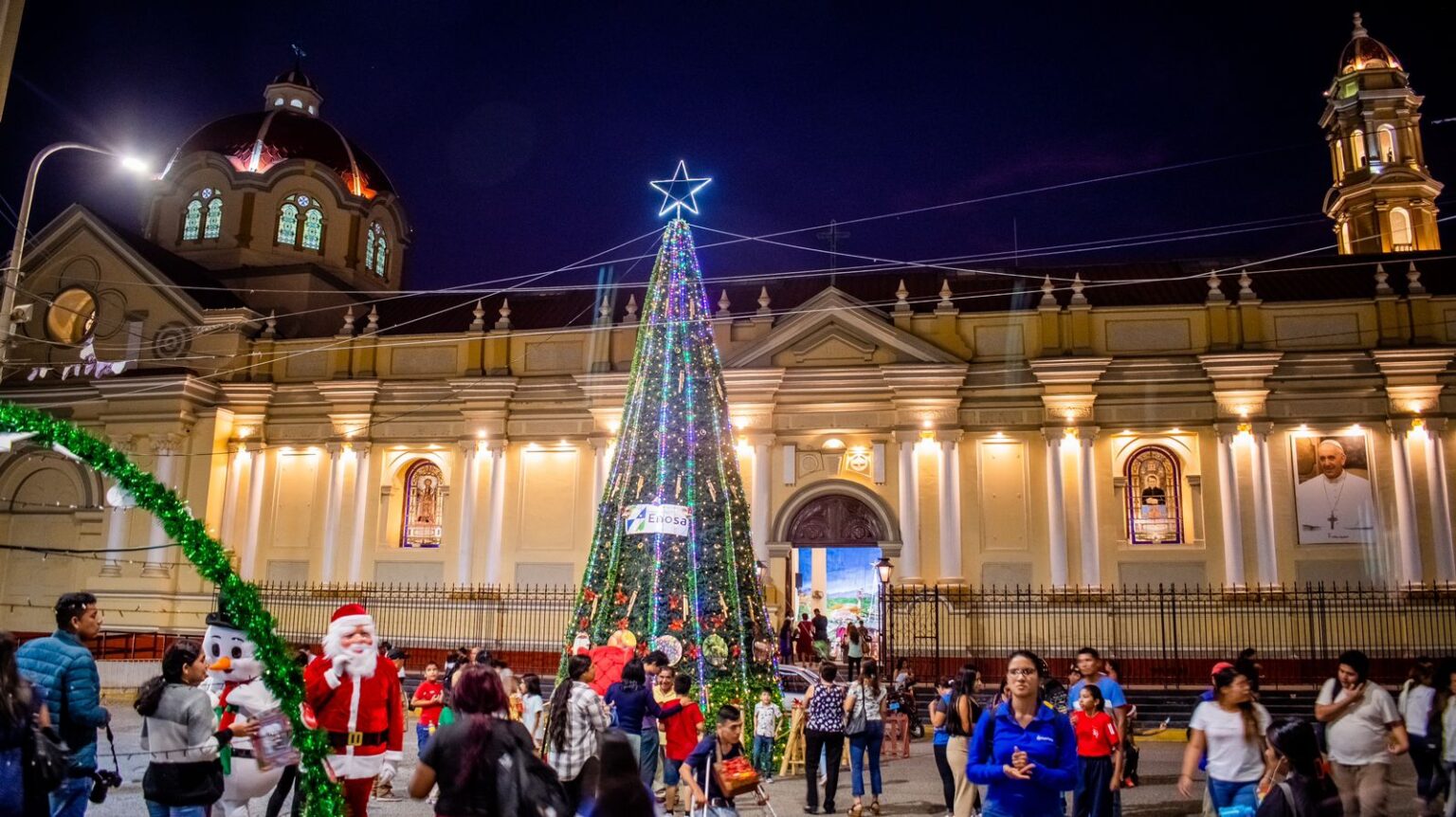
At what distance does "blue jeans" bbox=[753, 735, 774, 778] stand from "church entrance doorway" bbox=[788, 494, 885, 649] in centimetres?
1373

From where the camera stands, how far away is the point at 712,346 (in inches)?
660

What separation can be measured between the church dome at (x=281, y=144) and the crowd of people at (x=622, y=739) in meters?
32.5

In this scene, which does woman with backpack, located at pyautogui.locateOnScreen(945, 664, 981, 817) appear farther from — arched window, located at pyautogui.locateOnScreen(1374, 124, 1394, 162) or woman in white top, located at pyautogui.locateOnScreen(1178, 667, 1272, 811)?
arched window, located at pyautogui.locateOnScreen(1374, 124, 1394, 162)

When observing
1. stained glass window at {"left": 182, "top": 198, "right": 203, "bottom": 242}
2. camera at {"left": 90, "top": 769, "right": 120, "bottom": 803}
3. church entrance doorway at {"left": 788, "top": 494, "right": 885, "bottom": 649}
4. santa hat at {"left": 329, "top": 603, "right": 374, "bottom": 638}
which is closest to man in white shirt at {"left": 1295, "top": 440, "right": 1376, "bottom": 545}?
church entrance doorway at {"left": 788, "top": 494, "right": 885, "bottom": 649}

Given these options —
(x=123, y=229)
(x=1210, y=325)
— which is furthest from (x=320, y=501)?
(x=1210, y=325)

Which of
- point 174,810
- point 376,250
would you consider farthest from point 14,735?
point 376,250

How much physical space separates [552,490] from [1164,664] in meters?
16.1

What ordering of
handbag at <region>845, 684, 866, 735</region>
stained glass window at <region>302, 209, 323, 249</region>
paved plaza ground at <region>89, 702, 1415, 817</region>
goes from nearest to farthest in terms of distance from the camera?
1. paved plaza ground at <region>89, 702, 1415, 817</region>
2. handbag at <region>845, 684, 866, 735</region>
3. stained glass window at <region>302, 209, 323, 249</region>

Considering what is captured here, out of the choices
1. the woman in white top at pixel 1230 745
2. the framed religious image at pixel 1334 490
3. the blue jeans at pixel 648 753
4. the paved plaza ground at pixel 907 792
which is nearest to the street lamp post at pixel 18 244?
the paved plaza ground at pixel 907 792

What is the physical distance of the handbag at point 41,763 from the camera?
19.9ft

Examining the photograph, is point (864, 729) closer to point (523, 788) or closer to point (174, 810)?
point (174, 810)

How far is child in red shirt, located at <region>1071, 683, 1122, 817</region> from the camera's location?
32.9 feet

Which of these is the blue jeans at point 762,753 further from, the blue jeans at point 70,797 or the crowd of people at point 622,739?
the blue jeans at point 70,797

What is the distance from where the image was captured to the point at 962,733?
10.5 m
